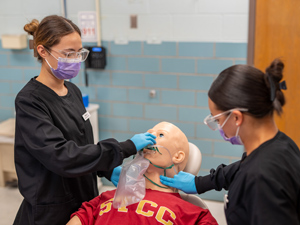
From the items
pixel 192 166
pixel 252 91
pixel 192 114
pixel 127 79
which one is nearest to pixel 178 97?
pixel 192 114

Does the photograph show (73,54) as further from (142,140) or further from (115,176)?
(115,176)

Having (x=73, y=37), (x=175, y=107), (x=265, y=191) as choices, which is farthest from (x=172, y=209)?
(x=175, y=107)

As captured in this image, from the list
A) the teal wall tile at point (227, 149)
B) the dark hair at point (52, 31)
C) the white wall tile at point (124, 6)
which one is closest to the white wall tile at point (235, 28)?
the white wall tile at point (124, 6)

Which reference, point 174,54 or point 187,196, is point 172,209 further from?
point 174,54

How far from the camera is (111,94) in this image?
342 cm

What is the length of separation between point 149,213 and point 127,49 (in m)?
1.91

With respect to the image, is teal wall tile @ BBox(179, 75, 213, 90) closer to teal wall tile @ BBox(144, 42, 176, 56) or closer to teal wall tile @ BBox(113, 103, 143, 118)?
teal wall tile @ BBox(144, 42, 176, 56)

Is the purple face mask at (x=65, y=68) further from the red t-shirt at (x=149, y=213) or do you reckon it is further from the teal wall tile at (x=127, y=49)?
the teal wall tile at (x=127, y=49)

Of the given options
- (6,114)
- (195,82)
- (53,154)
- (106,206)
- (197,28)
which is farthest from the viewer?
(6,114)

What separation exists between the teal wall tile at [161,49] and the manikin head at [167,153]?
4.31 ft

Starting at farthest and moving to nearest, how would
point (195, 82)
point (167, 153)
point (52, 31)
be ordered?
point (195, 82)
point (167, 153)
point (52, 31)

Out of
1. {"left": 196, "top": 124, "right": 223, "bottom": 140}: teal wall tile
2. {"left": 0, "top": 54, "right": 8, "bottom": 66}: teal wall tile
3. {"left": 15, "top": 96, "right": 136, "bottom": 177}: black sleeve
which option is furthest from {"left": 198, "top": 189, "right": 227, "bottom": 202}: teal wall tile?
{"left": 0, "top": 54, "right": 8, "bottom": 66}: teal wall tile

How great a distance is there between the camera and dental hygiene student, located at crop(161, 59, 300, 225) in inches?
46.1

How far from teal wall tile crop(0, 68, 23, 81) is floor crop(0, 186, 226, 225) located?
117cm
